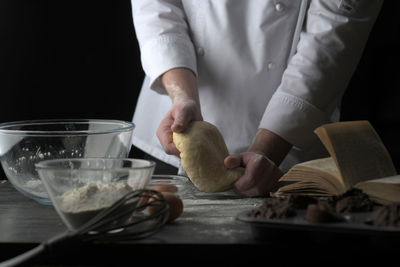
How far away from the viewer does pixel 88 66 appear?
2.21 m

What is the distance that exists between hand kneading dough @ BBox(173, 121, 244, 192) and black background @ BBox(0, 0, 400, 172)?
4.07 ft

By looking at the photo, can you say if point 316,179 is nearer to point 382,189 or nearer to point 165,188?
point 382,189

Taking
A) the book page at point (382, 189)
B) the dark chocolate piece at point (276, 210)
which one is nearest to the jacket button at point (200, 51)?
the book page at point (382, 189)

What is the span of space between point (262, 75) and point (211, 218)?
711 millimetres

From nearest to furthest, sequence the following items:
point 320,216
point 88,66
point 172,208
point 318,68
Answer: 1. point 320,216
2. point 172,208
3. point 318,68
4. point 88,66

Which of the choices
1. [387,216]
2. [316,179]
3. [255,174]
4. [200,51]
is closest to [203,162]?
[255,174]

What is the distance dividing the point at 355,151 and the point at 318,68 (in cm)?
44

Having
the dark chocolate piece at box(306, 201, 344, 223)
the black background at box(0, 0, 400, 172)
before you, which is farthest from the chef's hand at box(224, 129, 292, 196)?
the black background at box(0, 0, 400, 172)

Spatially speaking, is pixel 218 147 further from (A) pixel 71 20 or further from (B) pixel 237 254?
(A) pixel 71 20

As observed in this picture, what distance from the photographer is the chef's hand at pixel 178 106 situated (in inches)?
42.6

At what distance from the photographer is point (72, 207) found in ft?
2.38

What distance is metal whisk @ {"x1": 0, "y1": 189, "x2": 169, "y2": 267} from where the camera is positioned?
2.06ft

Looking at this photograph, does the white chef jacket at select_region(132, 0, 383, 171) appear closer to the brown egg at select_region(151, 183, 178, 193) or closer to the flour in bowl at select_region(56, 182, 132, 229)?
the brown egg at select_region(151, 183, 178, 193)

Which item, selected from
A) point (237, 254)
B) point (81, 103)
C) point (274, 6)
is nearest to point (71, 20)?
point (81, 103)
